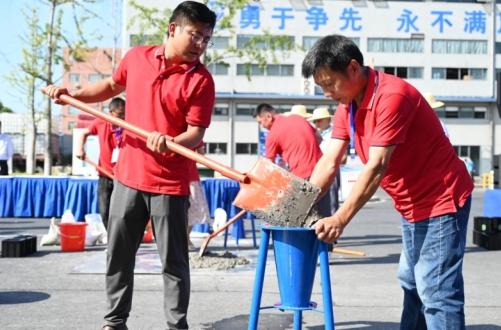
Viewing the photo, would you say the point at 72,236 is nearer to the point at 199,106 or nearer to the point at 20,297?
the point at 20,297

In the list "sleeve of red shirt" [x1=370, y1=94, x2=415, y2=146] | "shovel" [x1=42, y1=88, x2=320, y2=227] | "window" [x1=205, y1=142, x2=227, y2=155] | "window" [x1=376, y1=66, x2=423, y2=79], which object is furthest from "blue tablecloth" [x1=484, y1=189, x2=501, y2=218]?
"window" [x1=376, y1=66, x2=423, y2=79]

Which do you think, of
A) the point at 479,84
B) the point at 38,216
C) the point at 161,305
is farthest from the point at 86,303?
the point at 479,84

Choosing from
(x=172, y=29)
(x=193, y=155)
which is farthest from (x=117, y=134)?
(x=193, y=155)

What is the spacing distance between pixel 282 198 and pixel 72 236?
5.68 meters

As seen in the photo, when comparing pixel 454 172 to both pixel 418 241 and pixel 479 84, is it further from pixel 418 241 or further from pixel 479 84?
pixel 479 84

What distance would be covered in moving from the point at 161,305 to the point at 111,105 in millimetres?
3139

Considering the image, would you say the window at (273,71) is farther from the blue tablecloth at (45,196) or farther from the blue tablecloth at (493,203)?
the blue tablecloth at (493,203)

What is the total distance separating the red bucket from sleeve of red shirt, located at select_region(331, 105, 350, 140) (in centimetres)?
568

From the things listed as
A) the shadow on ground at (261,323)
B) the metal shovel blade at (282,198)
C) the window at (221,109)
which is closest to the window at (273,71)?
the window at (221,109)

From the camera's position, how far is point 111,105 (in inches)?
296

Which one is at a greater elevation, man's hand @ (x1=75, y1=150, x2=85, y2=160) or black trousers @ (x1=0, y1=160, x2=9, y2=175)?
man's hand @ (x1=75, y1=150, x2=85, y2=160)

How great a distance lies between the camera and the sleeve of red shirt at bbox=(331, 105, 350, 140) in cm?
330

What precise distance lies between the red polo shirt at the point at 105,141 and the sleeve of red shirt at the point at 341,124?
4914 millimetres

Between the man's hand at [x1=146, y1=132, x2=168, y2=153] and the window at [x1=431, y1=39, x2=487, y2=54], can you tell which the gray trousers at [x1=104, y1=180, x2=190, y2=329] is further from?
the window at [x1=431, y1=39, x2=487, y2=54]
